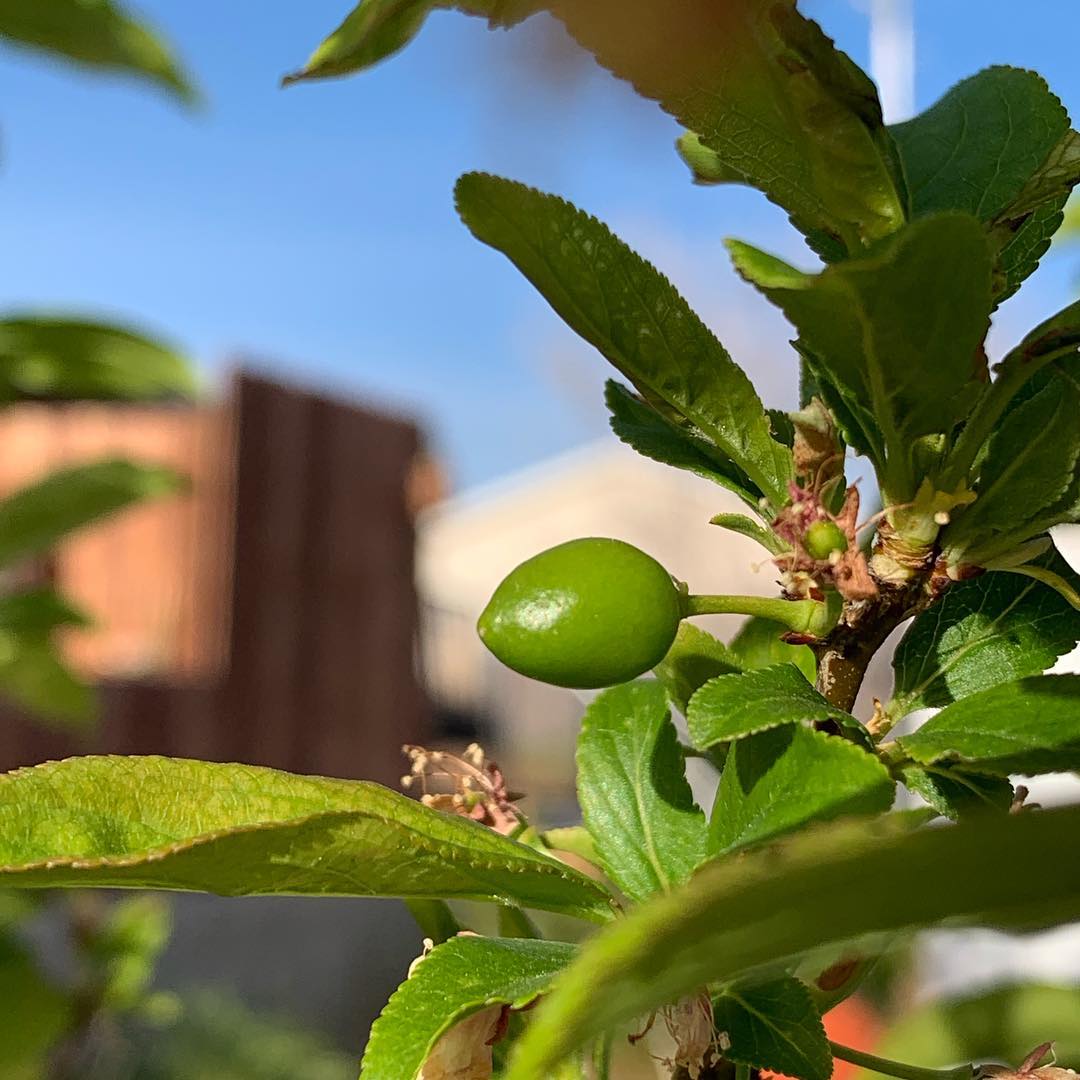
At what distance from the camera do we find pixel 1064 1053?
0.60 metres

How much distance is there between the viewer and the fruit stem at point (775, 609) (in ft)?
1.27

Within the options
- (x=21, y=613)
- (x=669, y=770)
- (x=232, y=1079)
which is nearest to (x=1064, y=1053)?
(x=669, y=770)

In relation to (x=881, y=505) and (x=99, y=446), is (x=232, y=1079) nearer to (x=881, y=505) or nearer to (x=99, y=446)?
(x=99, y=446)

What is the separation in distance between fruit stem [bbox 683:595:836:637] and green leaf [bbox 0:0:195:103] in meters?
0.92

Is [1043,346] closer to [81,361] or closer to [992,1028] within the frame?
[992,1028]

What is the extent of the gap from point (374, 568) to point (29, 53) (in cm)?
411

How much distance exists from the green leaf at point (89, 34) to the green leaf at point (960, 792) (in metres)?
0.99

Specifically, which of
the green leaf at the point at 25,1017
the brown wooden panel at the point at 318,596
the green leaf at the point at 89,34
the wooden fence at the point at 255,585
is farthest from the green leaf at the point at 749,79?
the brown wooden panel at the point at 318,596

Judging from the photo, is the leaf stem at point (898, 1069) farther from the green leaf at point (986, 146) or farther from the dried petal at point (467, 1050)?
the green leaf at point (986, 146)

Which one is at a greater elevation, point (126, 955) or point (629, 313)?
point (629, 313)

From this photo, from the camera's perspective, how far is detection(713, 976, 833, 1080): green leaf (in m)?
0.36

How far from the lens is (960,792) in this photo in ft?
1.26

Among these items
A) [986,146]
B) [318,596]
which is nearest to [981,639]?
[986,146]

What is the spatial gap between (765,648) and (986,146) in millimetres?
184
